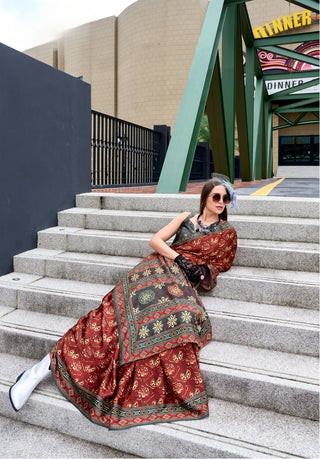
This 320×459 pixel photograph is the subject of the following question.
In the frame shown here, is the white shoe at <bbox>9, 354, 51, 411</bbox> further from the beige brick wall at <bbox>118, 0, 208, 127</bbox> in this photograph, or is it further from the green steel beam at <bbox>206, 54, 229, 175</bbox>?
the beige brick wall at <bbox>118, 0, 208, 127</bbox>

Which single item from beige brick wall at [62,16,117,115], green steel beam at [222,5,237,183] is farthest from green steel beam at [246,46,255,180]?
beige brick wall at [62,16,117,115]

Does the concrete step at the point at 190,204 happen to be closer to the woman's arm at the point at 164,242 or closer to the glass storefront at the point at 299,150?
the woman's arm at the point at 164,242

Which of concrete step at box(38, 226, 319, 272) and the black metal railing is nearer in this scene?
concrete step at box(38, 226, 319, 272)

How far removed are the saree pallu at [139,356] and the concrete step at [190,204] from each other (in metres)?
1.48

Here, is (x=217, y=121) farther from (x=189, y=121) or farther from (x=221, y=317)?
(x=221, y=317)

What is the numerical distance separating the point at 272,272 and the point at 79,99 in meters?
2.98

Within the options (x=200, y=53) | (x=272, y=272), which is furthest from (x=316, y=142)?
(x=272, y=272)

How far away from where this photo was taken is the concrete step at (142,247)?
9.19ft

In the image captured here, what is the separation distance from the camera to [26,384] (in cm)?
210

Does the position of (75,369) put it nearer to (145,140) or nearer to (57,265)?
(57,265)

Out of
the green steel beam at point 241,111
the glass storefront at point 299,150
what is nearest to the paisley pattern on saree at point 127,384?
the green steel beam at point 241,111

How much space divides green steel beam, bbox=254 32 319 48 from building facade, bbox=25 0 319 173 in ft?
42.5

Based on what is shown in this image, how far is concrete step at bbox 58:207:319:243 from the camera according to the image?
3.06 metres

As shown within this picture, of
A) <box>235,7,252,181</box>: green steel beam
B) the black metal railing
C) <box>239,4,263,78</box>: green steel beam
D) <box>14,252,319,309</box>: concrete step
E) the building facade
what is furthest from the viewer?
the building facade
